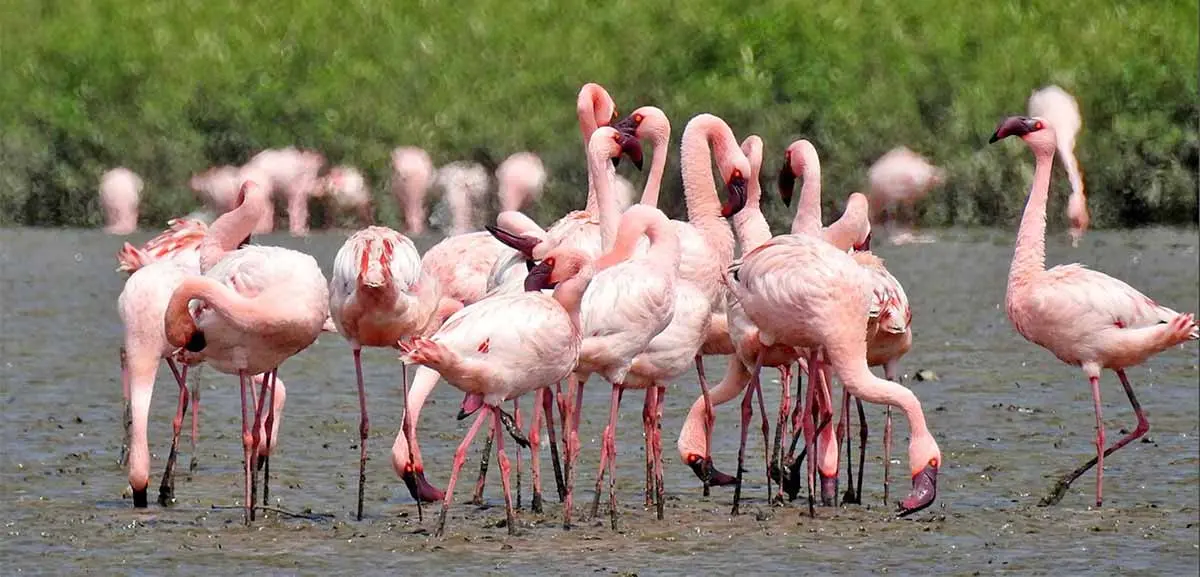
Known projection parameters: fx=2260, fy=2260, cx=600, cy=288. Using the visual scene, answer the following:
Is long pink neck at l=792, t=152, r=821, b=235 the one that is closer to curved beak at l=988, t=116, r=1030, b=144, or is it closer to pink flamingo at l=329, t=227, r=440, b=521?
curved beak at l=988, t=116, r=1030, b=144

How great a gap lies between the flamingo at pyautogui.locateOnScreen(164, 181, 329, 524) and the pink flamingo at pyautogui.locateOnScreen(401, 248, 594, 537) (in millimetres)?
599

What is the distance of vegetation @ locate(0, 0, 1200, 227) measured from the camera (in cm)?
2002

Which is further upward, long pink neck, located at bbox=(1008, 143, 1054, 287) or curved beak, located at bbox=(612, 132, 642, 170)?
curved beak, located at bbox=(612, 132, 642, 170)

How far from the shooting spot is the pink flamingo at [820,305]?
745cm

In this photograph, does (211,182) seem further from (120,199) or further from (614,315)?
(614,315)

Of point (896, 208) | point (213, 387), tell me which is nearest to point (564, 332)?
point (213, 387)

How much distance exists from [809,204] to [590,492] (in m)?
1.38

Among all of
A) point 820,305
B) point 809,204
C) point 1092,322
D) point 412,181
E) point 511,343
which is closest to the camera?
point 511,343

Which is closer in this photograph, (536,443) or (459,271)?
(536,443)

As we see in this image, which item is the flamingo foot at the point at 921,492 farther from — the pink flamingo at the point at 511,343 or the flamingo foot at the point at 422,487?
the flamingo foot at the point at 422,487

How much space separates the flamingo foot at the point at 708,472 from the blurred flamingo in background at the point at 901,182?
11.1 metres

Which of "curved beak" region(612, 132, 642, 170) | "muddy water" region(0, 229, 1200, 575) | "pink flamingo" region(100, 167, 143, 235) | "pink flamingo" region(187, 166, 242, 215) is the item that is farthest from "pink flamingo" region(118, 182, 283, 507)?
"pink flamingo" region(100, 167, 143, 235)

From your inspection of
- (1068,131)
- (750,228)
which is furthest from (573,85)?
(750,228)

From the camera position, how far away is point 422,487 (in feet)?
25.7
